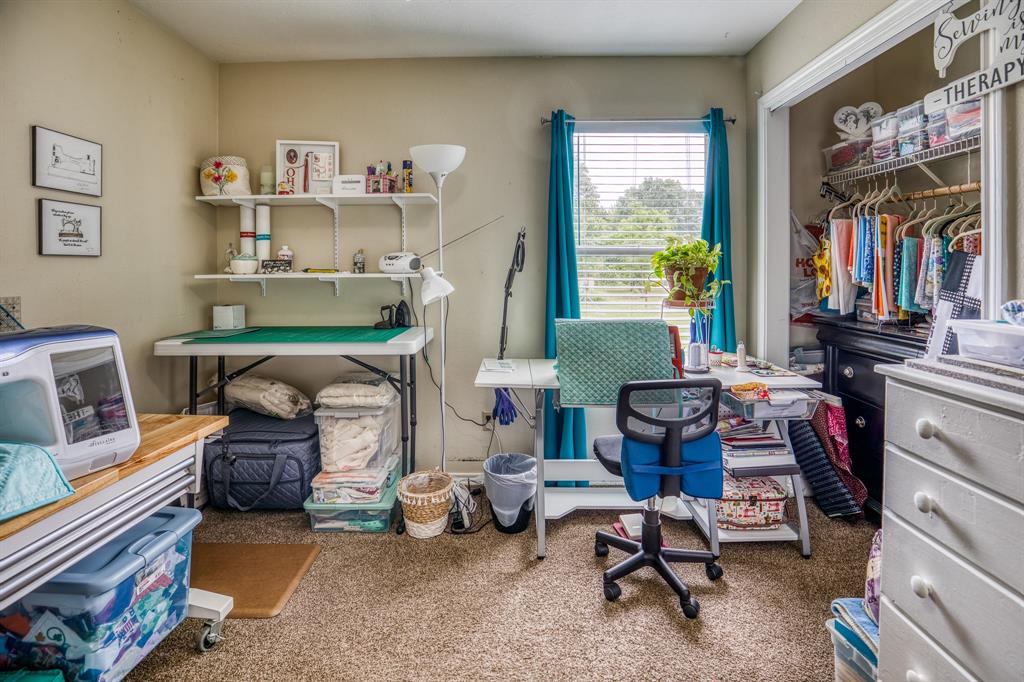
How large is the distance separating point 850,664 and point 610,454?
1.00 metres

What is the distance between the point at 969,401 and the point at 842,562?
1577mm

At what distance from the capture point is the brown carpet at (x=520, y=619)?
162 centimetres

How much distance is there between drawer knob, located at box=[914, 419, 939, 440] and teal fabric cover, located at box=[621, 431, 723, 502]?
88cm

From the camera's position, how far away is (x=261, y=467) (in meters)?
2.63

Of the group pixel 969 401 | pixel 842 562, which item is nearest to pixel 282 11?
pixel 969 401

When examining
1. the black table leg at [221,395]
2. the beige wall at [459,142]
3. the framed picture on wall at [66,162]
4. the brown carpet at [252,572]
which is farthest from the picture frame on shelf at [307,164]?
the brown carpet at [252,572]

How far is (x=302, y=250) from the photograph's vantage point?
10.1 ft

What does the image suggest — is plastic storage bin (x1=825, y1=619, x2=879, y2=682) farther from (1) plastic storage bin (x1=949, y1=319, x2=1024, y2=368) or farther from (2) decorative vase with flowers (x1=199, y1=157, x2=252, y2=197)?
(2) decorative vase with flowers (x1=199, y1=157, x2=252, y2=197)

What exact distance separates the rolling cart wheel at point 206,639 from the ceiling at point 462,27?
8.72 ft

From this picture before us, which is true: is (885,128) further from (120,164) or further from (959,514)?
(120,164)

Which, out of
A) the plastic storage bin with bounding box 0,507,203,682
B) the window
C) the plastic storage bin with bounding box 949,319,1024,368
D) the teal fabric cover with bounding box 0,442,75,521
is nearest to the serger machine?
the teal fabric cover with bounding box 0,442,75,521

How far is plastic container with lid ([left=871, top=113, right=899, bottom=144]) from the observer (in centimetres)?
239

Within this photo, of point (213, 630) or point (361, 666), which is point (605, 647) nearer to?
point (361, 666)

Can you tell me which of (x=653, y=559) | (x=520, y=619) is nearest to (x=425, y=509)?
(x=520, y=619)
